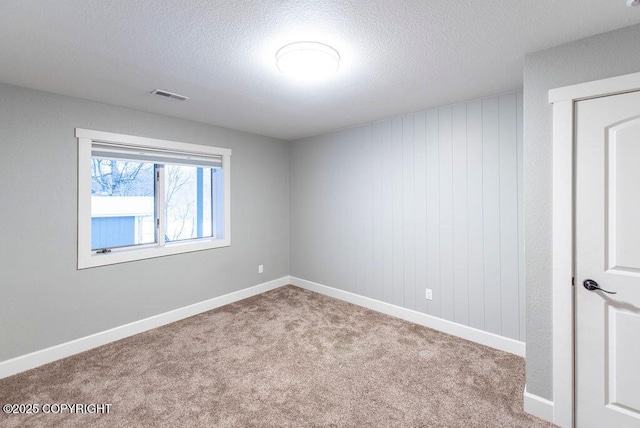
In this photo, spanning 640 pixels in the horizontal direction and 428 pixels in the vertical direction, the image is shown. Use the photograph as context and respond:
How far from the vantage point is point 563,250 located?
1.80 metres

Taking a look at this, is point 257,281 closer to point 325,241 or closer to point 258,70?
point 325,241

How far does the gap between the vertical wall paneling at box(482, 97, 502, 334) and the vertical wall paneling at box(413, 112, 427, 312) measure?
594 mm

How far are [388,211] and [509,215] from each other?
126 centimetres

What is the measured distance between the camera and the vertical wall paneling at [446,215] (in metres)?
3.04

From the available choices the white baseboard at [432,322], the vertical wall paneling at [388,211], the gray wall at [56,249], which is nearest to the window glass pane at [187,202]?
the gray wall at [56,249]

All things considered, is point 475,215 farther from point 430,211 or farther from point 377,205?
point 377,205

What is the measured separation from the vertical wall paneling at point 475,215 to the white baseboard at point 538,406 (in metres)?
0.96

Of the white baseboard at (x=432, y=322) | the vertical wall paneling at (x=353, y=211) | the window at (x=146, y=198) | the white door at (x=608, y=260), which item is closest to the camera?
the white door at (x=608, y=260)

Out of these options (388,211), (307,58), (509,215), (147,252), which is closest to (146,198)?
(147,252)

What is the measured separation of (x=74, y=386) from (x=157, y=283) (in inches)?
47.4

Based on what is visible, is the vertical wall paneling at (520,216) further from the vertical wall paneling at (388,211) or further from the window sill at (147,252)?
the window sill at (147,252)

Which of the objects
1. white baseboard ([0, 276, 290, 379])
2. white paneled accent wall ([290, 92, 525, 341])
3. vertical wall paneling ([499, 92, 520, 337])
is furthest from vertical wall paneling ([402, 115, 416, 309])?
white baseboard ([0, 276, 290, 379])

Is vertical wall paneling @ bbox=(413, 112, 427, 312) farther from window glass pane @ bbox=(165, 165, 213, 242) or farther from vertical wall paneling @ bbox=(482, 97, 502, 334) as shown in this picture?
window glass pane @ bbox=(165, 165, 213, 242)

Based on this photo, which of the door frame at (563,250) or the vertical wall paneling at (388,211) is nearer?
the door frame at (563,250)
